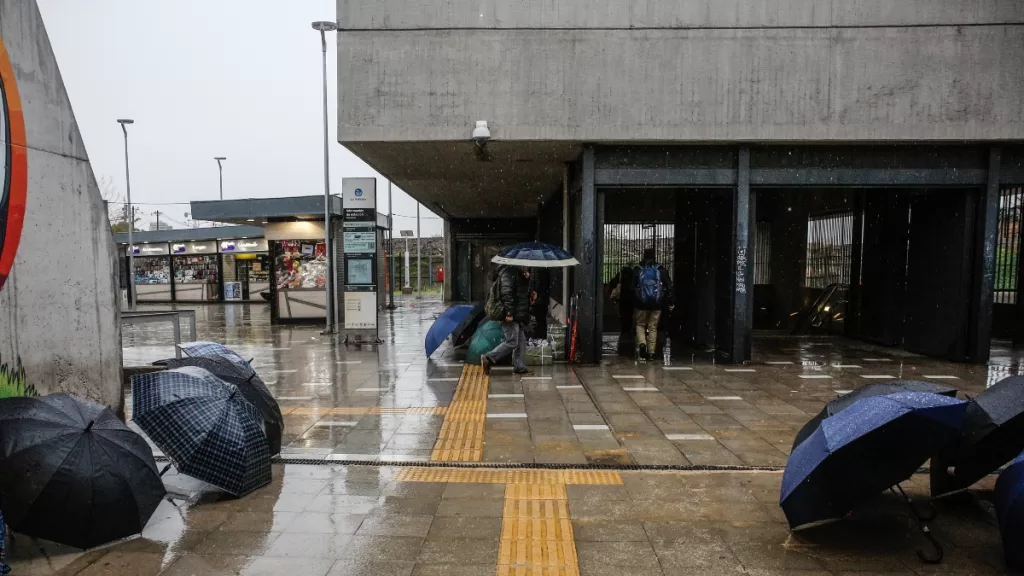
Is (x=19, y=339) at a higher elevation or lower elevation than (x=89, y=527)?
higher

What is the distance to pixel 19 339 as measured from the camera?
185 inches

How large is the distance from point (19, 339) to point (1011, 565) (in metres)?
6.80

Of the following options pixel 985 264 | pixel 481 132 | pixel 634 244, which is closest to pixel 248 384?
pixel 481 132

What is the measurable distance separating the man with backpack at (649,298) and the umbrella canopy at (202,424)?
6992mm

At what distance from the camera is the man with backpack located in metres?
9.84

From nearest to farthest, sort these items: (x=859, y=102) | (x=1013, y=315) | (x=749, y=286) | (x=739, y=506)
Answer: (x=739, y=506) → (x=859, y=102) → (x=749, y=286) → (x=1013, y=315)

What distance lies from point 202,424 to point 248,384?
0.91 meters

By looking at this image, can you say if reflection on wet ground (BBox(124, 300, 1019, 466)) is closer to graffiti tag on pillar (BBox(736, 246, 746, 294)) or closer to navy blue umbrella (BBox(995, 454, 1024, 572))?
graffiti tag on pillar (BBox(736, 246, 746, 294))

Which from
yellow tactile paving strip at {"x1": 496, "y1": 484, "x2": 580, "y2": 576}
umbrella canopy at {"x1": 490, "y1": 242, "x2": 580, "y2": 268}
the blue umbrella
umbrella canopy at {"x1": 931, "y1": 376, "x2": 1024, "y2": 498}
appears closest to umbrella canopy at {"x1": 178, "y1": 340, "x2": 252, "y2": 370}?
yellow tactile paving strip at {"x1": 496, "y1": 484, "x2": 580, "y2": 576}

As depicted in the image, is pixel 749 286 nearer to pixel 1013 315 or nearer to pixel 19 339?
pixel 1013 315

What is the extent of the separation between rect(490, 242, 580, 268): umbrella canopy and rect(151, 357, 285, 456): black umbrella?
4426 mm

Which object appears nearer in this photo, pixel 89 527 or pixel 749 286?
pixel 89 527

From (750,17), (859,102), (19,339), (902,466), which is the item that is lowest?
(902,466)

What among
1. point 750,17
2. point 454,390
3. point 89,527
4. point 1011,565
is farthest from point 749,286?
point 89,527
